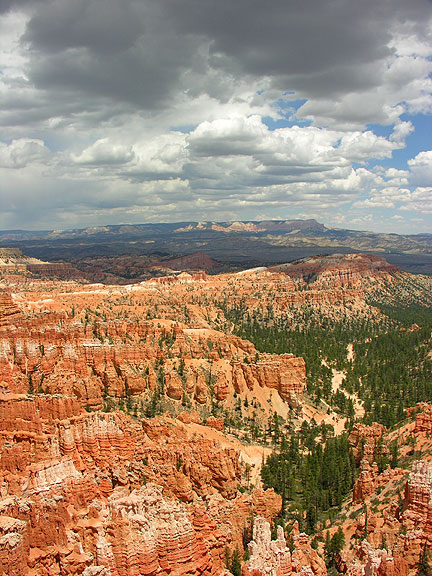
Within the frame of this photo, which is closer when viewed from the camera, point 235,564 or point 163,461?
point 235,564

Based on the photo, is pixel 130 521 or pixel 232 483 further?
pixel 232 483

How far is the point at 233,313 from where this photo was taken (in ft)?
415

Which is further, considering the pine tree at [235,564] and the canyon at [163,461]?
the pine tree at [235,564]

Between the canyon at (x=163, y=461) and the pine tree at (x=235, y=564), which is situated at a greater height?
the canyon at (x=163, y=461)

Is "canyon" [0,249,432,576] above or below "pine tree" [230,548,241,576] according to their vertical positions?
above

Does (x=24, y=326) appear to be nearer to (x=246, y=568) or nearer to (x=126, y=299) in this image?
(x=246, y=568)

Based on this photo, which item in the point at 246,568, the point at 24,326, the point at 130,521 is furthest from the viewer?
the point at 24,326

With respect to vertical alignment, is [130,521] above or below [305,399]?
above

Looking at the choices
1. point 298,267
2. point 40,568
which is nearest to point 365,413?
point 40,568

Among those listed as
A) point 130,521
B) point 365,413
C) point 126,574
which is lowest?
point 365,413

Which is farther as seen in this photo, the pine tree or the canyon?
the pine tree

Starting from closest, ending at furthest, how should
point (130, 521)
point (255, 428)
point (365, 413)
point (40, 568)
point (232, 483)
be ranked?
point (40, 568), point (130, 521), point (232, 483), point (255, 428), point (365, 413)

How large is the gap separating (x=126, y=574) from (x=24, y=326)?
39.1 m

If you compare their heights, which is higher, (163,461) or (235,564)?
(163,461)
